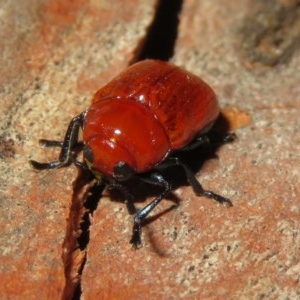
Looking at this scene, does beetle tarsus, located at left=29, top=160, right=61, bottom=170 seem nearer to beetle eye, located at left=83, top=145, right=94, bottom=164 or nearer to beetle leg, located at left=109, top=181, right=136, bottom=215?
beetle eye, located at left=83, top=145, right=94, bottom=164

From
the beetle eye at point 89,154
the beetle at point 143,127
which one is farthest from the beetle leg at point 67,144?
the beetle eye at point 89,154

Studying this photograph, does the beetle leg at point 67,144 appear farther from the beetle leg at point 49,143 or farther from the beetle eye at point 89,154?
the beetle eye at point 89,154

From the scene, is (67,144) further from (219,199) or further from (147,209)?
(219,199)

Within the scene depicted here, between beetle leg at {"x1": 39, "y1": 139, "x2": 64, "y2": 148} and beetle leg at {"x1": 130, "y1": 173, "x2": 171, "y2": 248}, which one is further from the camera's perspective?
beetle leg at {"x1": 39, "y1": 139, "x2": 64, "y2": 148}

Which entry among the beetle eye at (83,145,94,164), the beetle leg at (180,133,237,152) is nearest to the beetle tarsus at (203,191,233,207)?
the beetle leg at (180,133,237,152)

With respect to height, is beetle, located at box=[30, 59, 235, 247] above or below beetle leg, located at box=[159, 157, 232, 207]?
above

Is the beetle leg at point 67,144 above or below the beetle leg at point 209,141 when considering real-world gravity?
above

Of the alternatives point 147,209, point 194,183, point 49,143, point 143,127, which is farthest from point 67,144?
point 194,183
